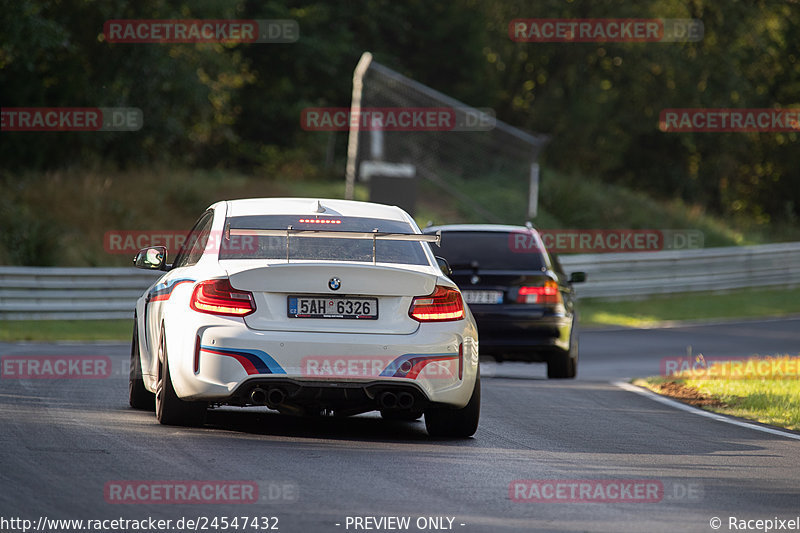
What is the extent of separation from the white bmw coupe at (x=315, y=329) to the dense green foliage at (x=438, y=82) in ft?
64.2

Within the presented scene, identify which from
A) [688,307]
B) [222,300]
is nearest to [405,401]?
[222,300]

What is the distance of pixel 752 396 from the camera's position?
532 inches

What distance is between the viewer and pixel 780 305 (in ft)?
112

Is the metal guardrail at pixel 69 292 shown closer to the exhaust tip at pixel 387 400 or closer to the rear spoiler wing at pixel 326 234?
the rear spoiler wing at pixel 326 234

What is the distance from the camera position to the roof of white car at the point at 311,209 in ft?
33.1

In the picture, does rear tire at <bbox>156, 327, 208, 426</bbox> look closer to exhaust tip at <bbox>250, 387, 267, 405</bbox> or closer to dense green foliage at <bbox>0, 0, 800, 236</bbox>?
exhaust tip at <bbox>250, 387, 267, 405</bbox>

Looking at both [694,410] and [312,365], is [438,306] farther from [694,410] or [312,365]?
[694,410]

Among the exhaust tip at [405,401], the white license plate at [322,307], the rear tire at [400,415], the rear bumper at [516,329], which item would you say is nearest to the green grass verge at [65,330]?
the rear bumper at [516,329]

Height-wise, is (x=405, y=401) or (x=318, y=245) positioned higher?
(x=318, y=245)

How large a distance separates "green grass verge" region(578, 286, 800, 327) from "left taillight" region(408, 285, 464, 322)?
786 inches

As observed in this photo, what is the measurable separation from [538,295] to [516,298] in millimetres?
246

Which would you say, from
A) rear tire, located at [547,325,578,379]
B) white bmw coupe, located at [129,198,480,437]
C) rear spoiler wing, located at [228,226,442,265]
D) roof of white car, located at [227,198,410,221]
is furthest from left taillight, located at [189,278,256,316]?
rear tire, located at [547,325,578,379]

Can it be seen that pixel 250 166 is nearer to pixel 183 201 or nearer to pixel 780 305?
pixel 183 201

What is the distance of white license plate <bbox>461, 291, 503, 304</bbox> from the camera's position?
53.0ft
